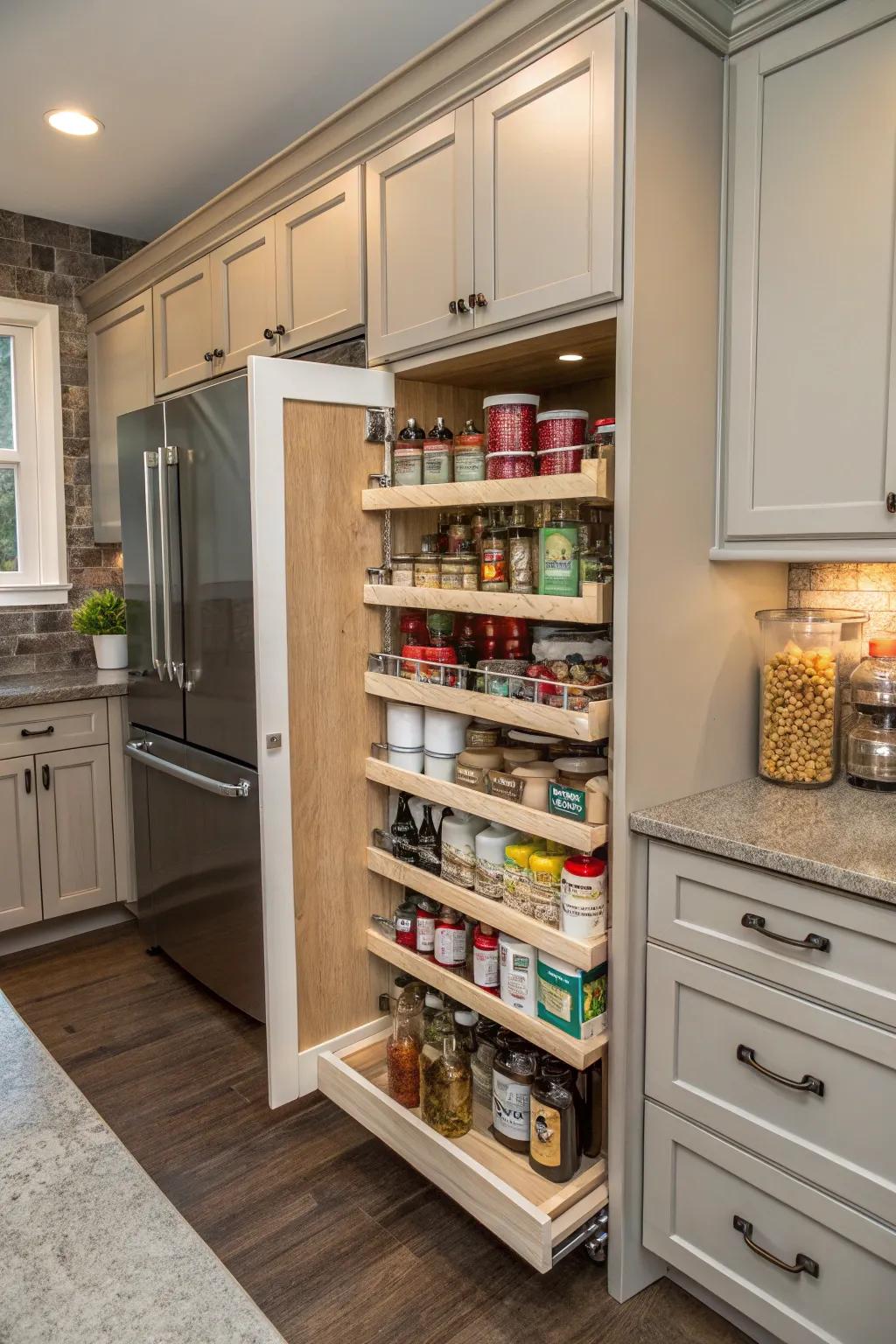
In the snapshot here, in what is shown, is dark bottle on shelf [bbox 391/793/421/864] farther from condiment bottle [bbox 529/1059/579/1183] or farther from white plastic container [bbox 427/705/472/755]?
condiment bottle [bbox 529/1059/579/1183]

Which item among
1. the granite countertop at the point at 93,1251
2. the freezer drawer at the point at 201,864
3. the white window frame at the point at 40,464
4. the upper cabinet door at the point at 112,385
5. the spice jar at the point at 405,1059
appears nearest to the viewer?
the granite countertop at the point at 93,1251

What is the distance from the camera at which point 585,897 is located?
1.78 meters

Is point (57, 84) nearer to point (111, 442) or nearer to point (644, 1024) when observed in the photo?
point (111, 442)

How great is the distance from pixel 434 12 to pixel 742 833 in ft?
6.87

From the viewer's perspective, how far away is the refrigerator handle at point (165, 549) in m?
2.65

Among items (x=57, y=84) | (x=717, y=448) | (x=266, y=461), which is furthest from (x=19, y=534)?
(x=717, y=448)

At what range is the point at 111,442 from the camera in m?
3.74

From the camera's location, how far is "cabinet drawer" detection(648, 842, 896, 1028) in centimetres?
139

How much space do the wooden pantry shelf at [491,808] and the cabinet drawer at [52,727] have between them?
139 cm

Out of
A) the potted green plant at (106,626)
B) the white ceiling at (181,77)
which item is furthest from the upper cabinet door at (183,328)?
the potted green plant at (106,626)

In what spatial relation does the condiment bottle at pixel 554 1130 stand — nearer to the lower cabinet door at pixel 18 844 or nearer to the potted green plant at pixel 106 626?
the lower cabinet door at pixel 18 844

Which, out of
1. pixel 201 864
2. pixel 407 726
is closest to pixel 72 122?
pixel 407 726

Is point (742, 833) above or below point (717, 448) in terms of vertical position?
below

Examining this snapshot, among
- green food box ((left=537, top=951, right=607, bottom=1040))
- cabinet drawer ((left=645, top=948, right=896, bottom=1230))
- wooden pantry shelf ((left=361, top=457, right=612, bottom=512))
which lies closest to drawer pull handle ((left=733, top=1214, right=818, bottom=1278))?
cabinet drawer ((left=645, top=948, right=896, bottom=1230))
